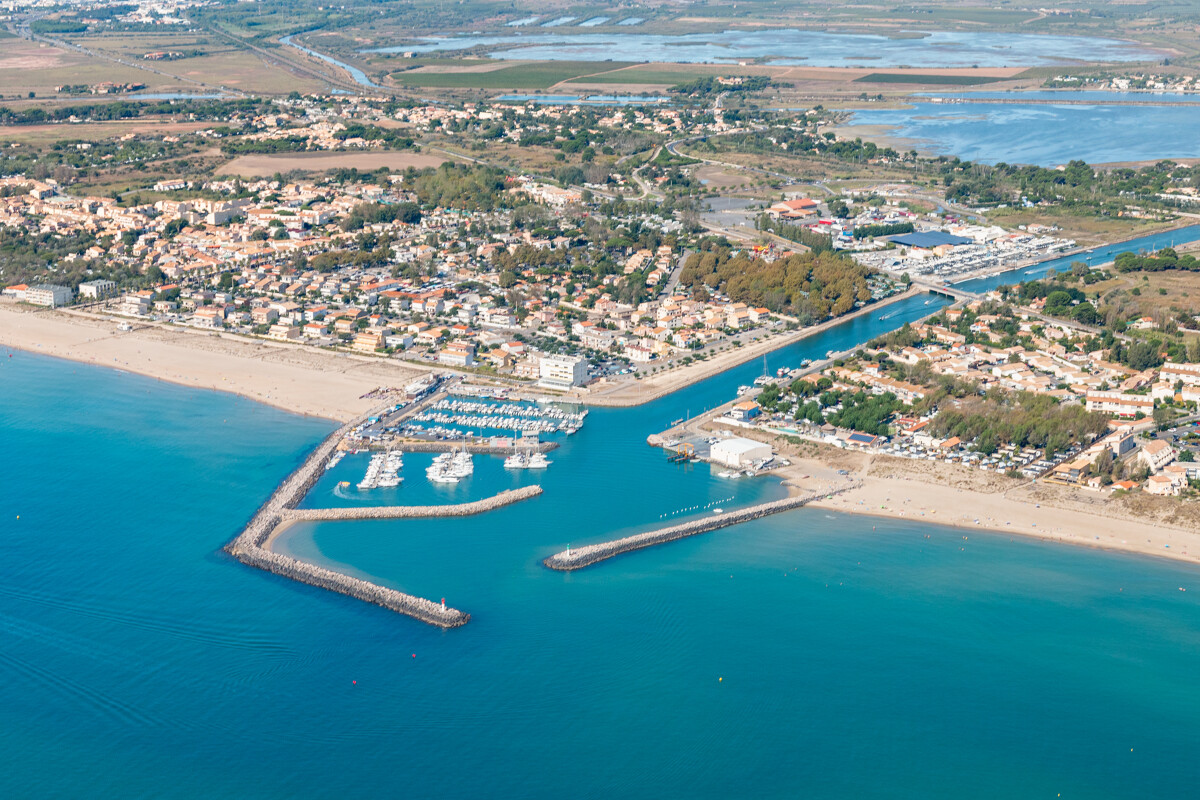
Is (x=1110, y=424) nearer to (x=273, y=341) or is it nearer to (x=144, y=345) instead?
(x=273, y=341)

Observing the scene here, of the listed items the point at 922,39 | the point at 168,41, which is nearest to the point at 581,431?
the point at 168,41

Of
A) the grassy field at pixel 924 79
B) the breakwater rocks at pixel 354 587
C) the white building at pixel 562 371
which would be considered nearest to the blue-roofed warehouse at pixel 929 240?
the white building at pixel 562 371

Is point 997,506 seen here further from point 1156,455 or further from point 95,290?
point 95,290

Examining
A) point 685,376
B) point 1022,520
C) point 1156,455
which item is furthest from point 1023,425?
point 685,376

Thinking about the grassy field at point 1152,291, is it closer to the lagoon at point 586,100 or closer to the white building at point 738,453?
the white building at point 738,453

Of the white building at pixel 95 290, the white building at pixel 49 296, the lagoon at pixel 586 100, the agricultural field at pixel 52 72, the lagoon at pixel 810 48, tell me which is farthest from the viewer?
the lagoon at pixel 810 48
